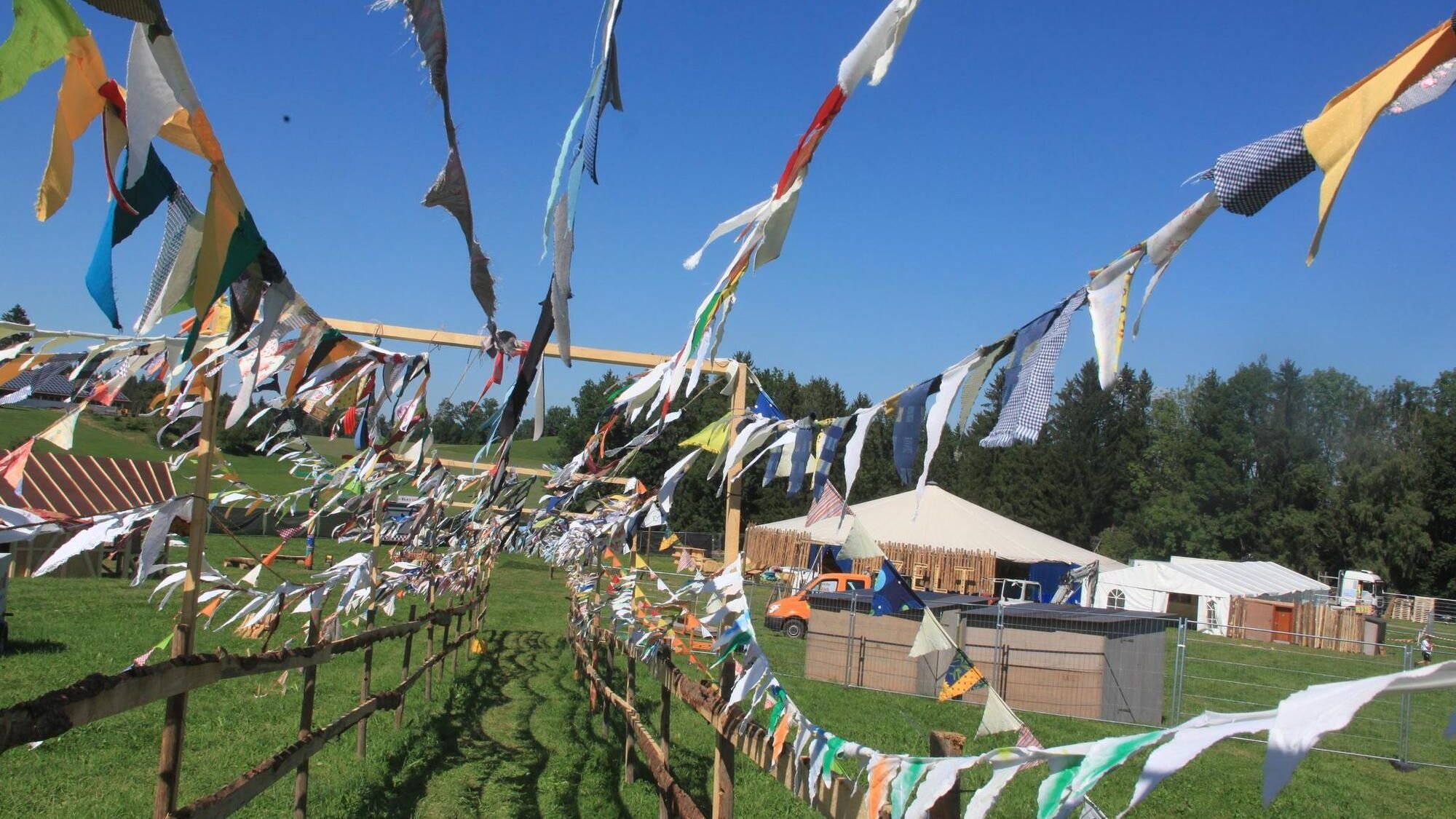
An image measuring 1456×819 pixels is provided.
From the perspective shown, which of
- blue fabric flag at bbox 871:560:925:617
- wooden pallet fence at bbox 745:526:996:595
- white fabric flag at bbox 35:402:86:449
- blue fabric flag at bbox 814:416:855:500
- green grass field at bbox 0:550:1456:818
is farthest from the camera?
wooden pallet fence at bbox 745:526:996:595

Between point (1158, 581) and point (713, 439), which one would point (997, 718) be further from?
point (1158, 581)

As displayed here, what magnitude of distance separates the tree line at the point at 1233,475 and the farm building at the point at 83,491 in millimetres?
32167

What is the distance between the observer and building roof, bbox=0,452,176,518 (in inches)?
614

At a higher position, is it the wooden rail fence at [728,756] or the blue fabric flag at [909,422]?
the blue fabric flag at [909,422]

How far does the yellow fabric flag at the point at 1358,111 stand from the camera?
1.28 metres

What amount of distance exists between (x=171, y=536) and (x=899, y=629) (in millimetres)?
10971

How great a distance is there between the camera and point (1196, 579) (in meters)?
30.2

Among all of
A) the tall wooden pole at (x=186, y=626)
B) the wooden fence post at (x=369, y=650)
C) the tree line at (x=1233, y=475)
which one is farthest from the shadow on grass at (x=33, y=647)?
the tree line at (x=1233, y=475)

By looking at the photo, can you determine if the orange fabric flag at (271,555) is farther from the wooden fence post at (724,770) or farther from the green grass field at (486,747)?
the wooden fence post at (724,770)

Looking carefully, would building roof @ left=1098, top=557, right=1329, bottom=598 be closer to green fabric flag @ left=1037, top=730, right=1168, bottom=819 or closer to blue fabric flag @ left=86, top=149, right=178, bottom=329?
green fabric flag @ left=1037, top=730, right=1168, bottom=819

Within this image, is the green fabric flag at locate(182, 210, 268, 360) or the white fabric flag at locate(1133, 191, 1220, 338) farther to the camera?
the green fabric flag at locate(182, 210, 268, 360)

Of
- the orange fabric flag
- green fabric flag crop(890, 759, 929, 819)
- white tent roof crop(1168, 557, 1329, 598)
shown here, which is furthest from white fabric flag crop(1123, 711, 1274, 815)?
white tent roof crop(1168, 557, 1329, 598)

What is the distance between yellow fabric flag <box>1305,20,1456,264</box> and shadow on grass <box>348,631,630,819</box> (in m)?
5.90

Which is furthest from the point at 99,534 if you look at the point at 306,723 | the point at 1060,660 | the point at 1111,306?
the point at 1060,660
